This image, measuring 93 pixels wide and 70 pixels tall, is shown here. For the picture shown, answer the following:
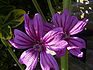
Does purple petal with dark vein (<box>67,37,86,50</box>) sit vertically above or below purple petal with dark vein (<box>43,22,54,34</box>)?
below

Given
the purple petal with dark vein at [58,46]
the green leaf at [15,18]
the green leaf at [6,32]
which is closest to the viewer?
the purple petal with dark vein at [58,46]

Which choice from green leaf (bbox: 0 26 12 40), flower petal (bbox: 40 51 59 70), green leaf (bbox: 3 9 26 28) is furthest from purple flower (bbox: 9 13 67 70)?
green leaf (bbox: 3 9 26 28)

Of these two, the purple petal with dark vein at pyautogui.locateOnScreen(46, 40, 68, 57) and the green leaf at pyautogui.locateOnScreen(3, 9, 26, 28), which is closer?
the purple petal with dark vein at pyautogui.locateOnScreen(46, 40, 68, 57)

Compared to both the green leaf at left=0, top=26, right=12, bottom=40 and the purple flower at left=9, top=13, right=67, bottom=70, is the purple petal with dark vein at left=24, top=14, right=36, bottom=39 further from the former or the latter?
the green leaf at left=0, top=26, right=12, bottom=40

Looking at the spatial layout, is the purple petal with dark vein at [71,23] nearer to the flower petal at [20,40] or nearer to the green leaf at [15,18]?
the flower petal at [20,40]

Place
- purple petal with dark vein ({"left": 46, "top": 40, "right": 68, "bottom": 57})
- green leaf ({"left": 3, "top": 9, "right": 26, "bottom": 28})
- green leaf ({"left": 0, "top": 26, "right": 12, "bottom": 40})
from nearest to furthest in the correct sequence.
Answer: purple petal with dark vein ({"left": 46, "top": 40, "right": 68, "bottom": 57}) → green leaf ({"left": 0, "top": 26, "right": 12, "bottom": 40}) → green leaf ({"left": 3, "top": 9, "right": 26, "bottom": 28})

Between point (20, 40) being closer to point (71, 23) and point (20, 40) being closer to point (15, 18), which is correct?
point (71, 23)

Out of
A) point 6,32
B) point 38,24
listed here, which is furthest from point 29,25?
point 6,32

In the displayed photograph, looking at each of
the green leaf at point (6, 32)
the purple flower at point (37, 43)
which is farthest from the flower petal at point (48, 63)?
the green leaf at point (6, 32)
